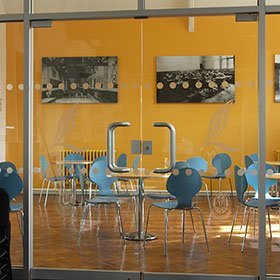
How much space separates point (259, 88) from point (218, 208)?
1.10 meters

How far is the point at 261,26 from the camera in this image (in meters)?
4.86

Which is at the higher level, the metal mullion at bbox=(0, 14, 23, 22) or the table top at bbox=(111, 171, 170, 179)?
the metal mullion at bbox=(0, 14, 23, 22)

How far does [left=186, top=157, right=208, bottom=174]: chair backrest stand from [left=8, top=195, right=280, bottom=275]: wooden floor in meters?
0.27

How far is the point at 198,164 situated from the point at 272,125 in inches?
28.4

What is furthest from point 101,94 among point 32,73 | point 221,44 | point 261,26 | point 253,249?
point 253,249

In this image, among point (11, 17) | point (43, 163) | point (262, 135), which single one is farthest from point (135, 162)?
point (11, 17)

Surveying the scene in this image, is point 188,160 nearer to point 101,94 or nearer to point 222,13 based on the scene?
point 101,94

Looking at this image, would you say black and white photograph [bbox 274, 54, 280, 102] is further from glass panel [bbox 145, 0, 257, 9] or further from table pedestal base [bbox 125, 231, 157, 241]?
table pedestal base [bbox 125, 231, 157, 241]

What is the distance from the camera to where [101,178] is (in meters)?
5.07

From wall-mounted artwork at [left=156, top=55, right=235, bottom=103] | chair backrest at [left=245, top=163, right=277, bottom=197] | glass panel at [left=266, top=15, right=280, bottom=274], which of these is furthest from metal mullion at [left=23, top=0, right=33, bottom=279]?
glass panel at [left=266, top=15, right=280, bottom=274]

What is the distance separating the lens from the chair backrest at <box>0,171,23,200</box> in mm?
5168

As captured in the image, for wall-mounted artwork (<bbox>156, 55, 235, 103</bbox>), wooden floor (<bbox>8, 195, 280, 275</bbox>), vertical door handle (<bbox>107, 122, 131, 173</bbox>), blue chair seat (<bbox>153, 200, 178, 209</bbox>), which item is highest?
wall-mounted artwork (<bbox>156, 55, 235, 103</bbox>)

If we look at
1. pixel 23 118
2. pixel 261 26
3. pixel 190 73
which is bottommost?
pixel 23 118

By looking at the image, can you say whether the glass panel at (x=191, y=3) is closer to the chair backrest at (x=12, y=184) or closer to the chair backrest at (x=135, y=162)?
the chair backrest at (x=135, y=162)
